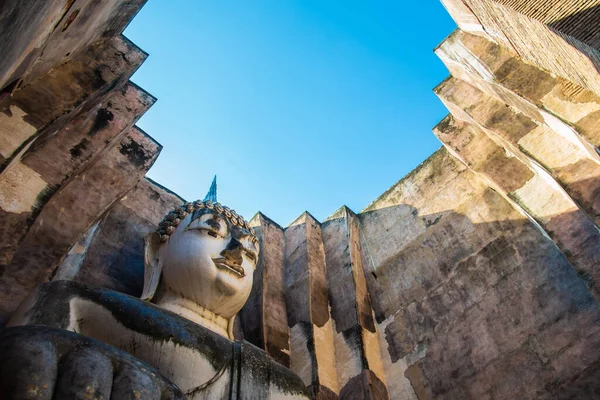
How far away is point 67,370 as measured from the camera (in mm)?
2154

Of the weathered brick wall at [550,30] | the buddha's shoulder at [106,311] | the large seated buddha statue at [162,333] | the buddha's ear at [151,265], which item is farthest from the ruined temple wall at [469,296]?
the buddha's ear at [151,265]

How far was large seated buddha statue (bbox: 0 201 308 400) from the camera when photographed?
2137 millimetres

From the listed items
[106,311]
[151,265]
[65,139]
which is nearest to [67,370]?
[106,311]

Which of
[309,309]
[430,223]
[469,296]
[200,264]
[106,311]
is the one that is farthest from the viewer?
[430,223]

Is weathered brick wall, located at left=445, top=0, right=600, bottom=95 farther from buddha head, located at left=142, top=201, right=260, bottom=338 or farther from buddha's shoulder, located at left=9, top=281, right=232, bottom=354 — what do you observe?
buddha's shoulder, located at left=9, top=281, right=232, bottom=354

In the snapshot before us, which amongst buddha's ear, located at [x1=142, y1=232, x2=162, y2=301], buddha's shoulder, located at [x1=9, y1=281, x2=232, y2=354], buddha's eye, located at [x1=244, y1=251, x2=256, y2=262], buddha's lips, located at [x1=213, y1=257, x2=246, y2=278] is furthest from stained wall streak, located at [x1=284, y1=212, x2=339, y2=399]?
buddha's ear, located at [x1=142, y1=232, x2=162, y2=301]

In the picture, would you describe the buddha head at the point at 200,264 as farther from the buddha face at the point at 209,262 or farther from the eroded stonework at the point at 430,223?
the eroded stonework at the point at 430,223

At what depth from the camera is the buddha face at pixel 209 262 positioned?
4227 mm

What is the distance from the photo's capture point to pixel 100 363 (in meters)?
2.29

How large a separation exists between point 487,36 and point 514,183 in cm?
156

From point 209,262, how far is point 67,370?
2148 mm

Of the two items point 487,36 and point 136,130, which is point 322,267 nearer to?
point 136,130

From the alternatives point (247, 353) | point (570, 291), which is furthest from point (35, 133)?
point (570, 291)

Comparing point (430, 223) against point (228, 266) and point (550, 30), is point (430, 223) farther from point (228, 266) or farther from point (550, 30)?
point (228, 266)
